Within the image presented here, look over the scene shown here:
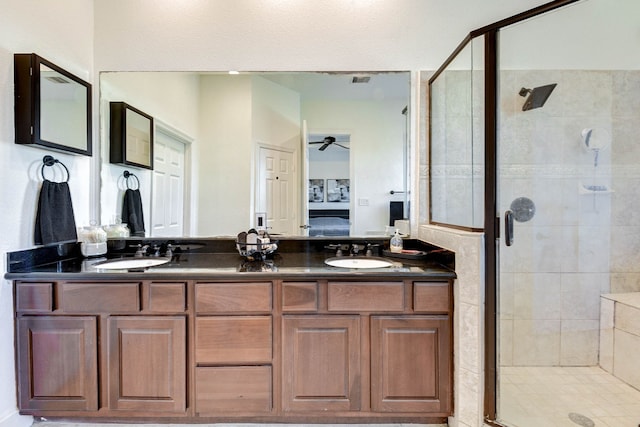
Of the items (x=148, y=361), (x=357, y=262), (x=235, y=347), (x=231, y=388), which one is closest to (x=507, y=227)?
(x=357, y=262)

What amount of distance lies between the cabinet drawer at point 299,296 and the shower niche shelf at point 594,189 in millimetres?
1953

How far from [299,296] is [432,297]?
2.19 feet

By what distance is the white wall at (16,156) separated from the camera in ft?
5.36

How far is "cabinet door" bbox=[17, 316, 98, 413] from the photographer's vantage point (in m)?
1.64

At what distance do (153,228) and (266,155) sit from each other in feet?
3.05

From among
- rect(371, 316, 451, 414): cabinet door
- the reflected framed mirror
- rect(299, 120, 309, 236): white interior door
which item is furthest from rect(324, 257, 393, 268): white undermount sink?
the reflected framed mirror

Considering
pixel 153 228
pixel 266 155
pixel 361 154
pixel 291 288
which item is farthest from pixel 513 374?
pixel 153 228

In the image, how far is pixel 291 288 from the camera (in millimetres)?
1646

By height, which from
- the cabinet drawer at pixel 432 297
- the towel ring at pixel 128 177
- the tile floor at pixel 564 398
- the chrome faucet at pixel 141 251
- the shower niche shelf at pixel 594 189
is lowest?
the tile floor at pixel 564 398

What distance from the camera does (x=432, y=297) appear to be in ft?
5.46

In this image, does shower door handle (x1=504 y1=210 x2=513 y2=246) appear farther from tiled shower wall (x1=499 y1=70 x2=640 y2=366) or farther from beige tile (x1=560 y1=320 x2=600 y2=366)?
beige tile (x1=560 y1=320 x2=600 y2=366)

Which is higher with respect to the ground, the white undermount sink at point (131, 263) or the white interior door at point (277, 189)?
the white interior door at point (277, 189)

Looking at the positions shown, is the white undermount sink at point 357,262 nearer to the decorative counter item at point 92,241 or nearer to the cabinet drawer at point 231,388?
the cabinet drawer at point 231,388

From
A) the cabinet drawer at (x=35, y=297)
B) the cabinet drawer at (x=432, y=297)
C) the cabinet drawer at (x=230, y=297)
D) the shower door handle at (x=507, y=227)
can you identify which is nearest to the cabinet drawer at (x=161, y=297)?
the cabinet drawer at (x=230, y=297)
